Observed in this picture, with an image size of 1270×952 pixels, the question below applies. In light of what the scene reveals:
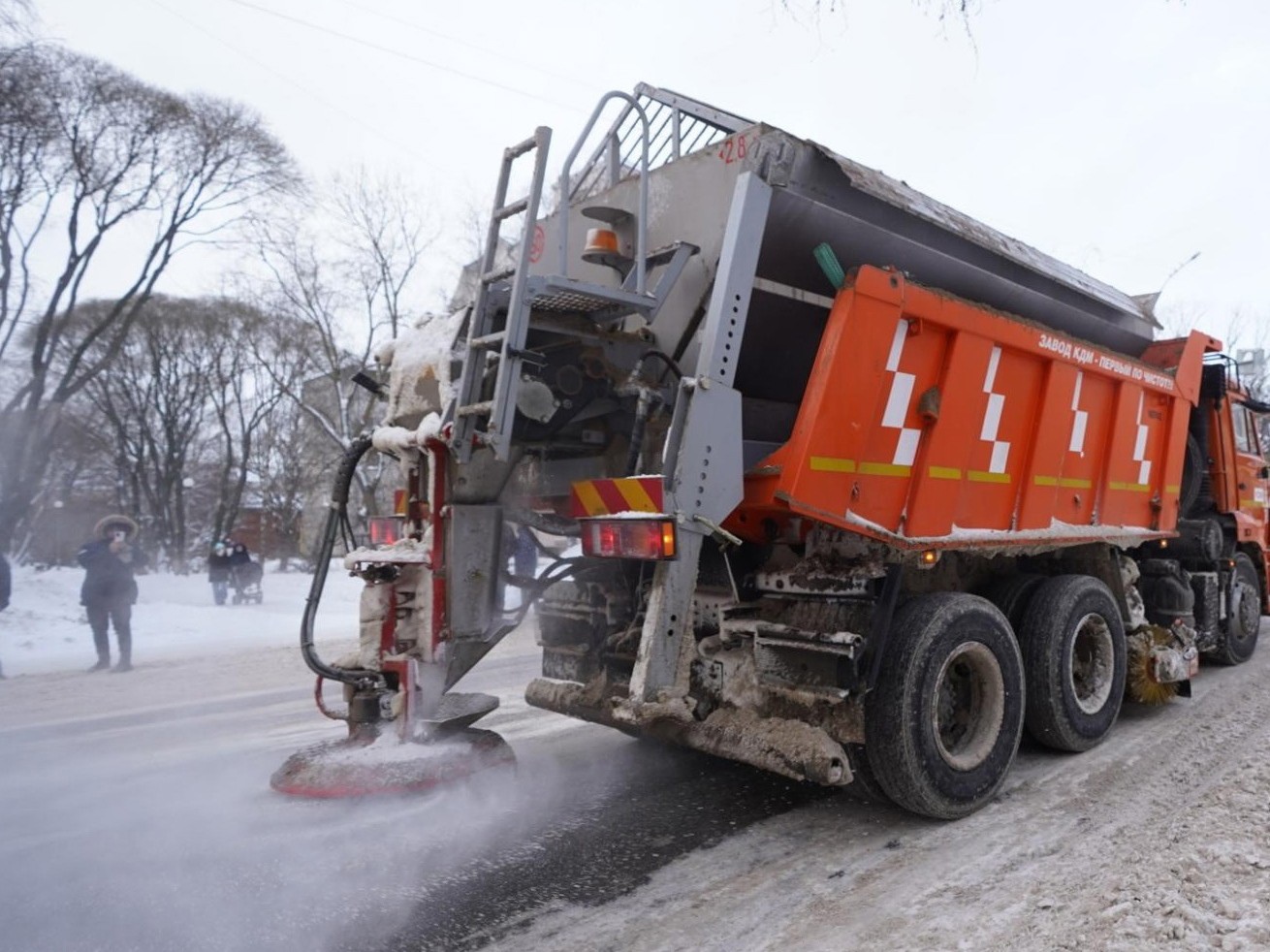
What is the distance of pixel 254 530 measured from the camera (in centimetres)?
4459

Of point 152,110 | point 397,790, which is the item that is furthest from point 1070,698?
point 152,110

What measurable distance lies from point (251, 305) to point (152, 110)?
9.95 metres

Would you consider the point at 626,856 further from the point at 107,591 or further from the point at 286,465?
the point at 286,465

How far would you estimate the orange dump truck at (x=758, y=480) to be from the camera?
3633 millimetres

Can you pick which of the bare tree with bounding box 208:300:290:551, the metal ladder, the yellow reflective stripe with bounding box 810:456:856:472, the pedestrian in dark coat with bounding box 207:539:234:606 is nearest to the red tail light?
the metal ladder

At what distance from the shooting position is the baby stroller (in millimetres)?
16922

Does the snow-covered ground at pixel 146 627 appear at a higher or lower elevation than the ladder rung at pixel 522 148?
lower

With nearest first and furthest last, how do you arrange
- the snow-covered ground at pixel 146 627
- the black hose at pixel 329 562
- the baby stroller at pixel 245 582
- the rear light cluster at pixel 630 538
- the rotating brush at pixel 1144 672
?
the rear light cluster at pixel 630 538, the black hose at pixel 329 562, the rotating brush at pixel 1144 672, the snow-covered ground at pixel 146 627, the baby stroller at pixel 245 582

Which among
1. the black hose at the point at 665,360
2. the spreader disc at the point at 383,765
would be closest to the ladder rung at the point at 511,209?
the black hose at the point at 665,360

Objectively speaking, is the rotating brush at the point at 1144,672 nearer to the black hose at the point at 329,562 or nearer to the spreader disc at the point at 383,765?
the spreader disc at the point at 383,765

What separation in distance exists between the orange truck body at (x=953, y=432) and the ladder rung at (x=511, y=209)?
4.82ft

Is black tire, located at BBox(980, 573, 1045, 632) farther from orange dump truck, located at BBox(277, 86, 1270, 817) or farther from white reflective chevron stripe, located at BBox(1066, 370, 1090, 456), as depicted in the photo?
white reflective chevron stripe, located at BBox(1066, 370, 1090, 456)

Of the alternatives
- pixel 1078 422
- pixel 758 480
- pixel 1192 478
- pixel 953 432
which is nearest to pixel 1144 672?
pixel 1078 422

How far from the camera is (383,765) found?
362cm
